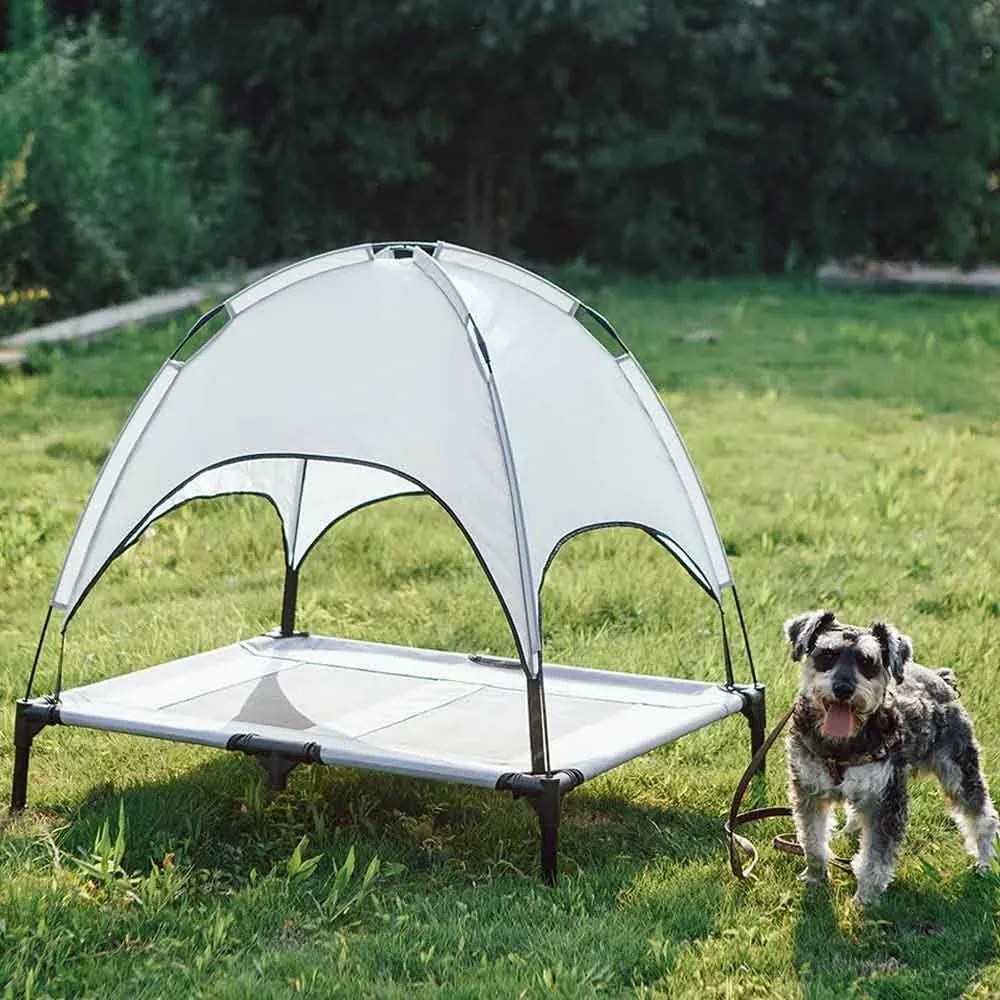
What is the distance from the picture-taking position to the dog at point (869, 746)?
4.11 m

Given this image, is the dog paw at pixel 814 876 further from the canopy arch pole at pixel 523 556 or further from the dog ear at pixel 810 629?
the canopy arch pole at pixel 523 556

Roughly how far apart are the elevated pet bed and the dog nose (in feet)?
2.34

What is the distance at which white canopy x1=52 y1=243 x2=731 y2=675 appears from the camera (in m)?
4.65

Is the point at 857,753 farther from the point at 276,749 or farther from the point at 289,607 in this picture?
the point at 289,607

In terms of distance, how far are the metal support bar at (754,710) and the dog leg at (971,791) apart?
795mm

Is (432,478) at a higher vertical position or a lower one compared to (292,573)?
higher

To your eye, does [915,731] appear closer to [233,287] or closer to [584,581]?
[584,581]

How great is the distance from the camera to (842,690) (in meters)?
4.05

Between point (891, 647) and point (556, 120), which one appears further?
point (556, 120)

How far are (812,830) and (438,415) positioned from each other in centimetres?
144

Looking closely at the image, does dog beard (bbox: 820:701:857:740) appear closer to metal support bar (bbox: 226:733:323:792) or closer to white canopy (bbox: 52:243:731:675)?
white canopy (bbox: 52:243:731:675)

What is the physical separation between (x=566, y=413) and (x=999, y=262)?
1590 centimetres

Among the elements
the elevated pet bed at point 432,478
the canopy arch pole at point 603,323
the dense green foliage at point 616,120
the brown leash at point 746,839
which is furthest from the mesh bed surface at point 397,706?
the dense green foliage at point 616,120

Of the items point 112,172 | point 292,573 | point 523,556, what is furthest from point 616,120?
point 523,556
